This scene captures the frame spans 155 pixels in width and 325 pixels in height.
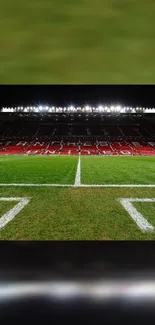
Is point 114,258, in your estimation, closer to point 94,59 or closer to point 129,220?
point 94,59

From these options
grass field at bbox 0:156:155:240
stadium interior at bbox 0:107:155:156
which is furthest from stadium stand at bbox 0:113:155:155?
grass field at bbox 0:156:155:240

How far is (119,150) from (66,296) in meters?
32.4

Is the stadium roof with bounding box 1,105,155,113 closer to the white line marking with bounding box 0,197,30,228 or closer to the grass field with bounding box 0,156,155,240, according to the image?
the grass field with bounding box 0,156,155,240

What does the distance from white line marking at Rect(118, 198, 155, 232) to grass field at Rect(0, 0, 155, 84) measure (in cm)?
250

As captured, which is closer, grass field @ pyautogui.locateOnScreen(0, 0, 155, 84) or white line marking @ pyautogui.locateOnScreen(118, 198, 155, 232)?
grass field @ pyautogui.locateOnScreen(0, 0, 155, 84)

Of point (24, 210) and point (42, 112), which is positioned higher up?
point (42, 112)

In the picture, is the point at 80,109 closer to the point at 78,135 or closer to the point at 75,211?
the point at 78,135

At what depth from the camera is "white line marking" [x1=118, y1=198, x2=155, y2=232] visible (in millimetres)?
3734

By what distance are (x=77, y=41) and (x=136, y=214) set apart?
355cm

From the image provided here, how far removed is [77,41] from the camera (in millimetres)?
1489

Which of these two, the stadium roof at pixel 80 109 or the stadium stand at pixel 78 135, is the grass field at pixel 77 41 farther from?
the stadium roof at pixel 80 109

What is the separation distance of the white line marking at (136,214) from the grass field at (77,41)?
2.50m

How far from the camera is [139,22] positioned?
4.59 ft

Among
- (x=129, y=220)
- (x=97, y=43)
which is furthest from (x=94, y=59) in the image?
(x=129, y=220)
